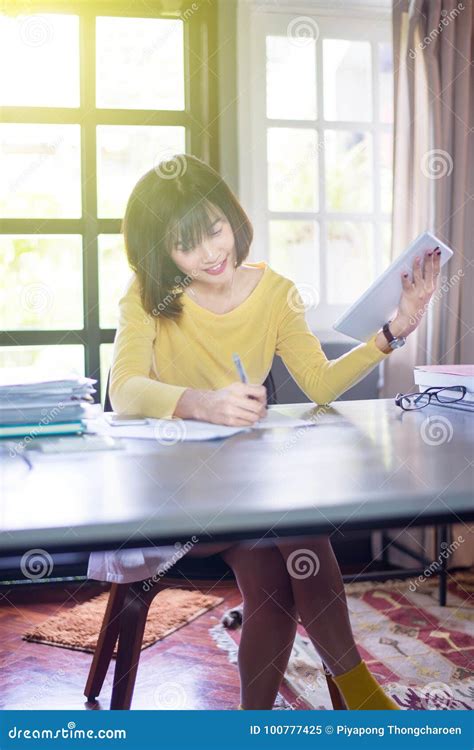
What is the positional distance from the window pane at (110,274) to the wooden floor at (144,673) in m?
1.07

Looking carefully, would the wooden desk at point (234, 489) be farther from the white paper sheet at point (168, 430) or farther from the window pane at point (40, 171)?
the window pane at point (40, 171)

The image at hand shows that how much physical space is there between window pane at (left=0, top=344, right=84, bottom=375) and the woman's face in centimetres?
116

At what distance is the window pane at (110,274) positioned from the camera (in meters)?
2.85

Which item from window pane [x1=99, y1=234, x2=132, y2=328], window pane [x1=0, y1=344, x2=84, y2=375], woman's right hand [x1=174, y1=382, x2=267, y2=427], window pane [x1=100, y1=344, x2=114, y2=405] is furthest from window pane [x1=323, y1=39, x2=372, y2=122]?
woman's right hand [x1=174, y1=382, x2=267, y2=427]

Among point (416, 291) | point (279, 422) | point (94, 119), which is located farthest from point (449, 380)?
point (94, 119)

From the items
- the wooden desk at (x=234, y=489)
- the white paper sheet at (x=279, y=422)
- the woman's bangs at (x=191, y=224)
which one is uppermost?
the woman's bangs at (x=191, y=224)

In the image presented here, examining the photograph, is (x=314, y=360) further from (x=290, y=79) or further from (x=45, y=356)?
(x=290, y=79)

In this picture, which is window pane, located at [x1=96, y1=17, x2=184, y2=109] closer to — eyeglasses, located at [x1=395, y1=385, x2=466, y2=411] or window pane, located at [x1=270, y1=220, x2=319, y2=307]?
window pane, located at [x1=270, y1=220, x2=319, y2=307]

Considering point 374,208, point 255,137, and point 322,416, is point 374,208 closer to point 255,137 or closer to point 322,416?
point 255,137

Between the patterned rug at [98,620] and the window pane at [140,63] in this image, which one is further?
the window pane at [140,63]

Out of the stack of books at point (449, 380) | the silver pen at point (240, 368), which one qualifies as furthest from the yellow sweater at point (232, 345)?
the silver pen at point (240, 368)

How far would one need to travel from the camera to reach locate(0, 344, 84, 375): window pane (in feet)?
9.26

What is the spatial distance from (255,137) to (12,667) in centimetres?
191
